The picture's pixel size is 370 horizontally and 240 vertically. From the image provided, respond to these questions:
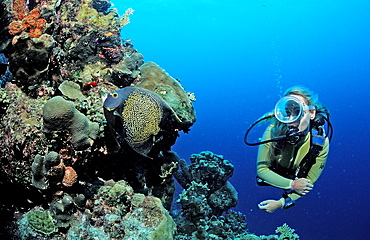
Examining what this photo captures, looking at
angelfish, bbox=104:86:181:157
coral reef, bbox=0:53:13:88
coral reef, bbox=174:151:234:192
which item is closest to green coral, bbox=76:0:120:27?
coral reef, bbox=0:53:13:88

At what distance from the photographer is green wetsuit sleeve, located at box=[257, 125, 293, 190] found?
2711 mm

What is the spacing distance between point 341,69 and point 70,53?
84.5 m

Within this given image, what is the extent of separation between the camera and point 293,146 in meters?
2.76

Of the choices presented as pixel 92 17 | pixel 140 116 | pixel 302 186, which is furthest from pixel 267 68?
pixel 302 186

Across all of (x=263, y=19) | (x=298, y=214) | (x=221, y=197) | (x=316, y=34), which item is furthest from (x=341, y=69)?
(x=221, y=197)

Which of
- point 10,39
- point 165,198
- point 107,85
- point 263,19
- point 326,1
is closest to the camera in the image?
point 10,39

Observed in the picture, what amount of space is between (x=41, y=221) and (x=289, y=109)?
334 cm

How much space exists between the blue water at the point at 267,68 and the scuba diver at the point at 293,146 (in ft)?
133

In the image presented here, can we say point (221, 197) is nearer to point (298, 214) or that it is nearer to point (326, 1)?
point (298, 214)

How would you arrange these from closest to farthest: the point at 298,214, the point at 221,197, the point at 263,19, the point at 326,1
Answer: the point at 221,197 → the point at 298,214 → the point at 326,1 → the point at 263,19

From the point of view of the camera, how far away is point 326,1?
58.5 metres

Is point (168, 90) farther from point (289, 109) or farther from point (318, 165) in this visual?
point (318, 165)

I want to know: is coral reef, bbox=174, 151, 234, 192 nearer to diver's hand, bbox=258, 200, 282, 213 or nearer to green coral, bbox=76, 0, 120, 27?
green coral, bbox=76, 0, 120, 27

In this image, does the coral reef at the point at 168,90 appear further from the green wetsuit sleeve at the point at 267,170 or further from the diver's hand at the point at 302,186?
the diver's hand at the point at 302,186
